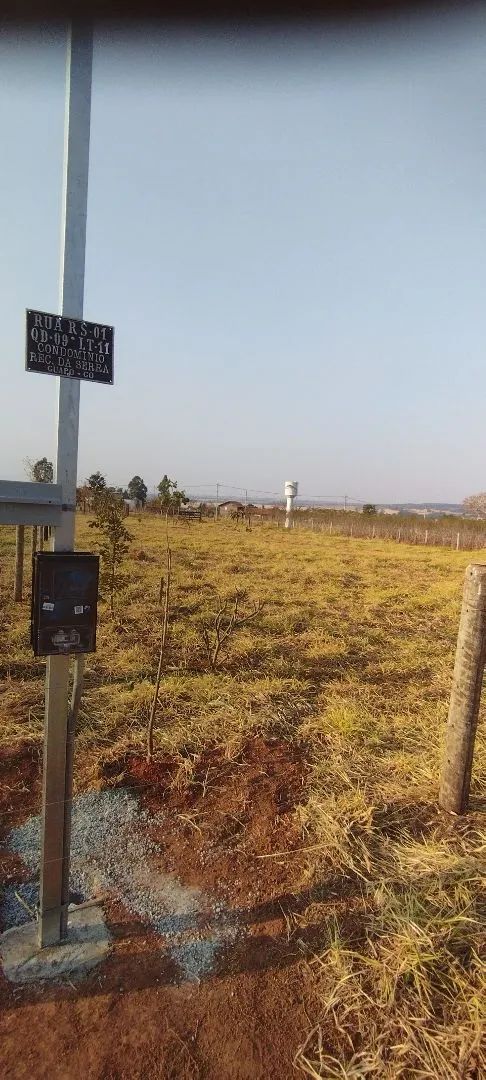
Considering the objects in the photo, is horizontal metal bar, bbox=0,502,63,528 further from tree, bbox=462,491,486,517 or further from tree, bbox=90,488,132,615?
tree, bbox=462,491,486,517

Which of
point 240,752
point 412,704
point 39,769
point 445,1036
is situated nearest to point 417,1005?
point 445,1036

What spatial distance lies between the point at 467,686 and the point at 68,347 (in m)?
2.30

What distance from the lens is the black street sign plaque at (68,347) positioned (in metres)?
1.64

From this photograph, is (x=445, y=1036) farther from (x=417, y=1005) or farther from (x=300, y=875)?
(x=300, y=875)

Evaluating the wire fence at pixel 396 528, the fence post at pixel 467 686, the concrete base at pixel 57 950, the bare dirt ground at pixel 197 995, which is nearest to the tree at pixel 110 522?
the bare dirt ground at pixel 197 995

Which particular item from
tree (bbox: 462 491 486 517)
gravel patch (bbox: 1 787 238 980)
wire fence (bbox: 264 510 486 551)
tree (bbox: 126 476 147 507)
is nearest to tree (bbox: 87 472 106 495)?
gravel patch (bbox: 1 787 238 980)

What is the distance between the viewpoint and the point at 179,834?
2637 mm

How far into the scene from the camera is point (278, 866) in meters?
2.42

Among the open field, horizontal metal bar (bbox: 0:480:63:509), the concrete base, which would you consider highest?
horizontal metal bar (bbox: 0:480:63:509)

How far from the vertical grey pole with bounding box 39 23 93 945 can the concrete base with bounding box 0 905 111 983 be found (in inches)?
2.2

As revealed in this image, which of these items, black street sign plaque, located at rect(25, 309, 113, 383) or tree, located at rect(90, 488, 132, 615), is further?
tree, located at rect(90, 488, 132, 615)

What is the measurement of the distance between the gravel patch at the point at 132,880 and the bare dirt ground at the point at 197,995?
0.05 meters

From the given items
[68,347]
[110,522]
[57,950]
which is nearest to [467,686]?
[57,950]

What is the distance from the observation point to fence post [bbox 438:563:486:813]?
251 centimetres
